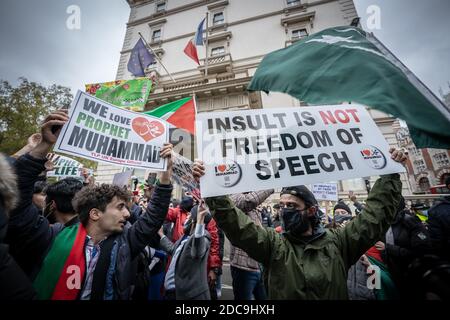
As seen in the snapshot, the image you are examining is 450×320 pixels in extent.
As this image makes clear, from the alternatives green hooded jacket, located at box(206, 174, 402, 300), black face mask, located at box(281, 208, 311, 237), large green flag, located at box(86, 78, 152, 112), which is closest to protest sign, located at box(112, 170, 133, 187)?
green hooded jacket, located at box(206, 174, 402, 300)

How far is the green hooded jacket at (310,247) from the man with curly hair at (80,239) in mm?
809

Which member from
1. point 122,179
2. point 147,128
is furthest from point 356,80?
point 122,179

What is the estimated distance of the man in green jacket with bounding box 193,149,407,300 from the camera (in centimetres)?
153

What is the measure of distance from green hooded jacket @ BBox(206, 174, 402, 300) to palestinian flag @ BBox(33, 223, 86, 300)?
1105 millimetres

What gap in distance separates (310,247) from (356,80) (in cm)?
132

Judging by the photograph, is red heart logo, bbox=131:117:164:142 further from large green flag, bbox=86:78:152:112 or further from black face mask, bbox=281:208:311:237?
large green flag, bbox=86:78:152:112

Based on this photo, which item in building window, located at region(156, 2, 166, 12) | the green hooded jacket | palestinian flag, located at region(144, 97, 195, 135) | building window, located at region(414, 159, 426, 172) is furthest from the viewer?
building window, located at region(414, 159, 426, 172)

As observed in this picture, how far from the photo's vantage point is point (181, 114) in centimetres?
325

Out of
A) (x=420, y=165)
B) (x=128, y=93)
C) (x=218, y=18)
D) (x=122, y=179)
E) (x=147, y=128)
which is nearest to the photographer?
(x=147, y=128)

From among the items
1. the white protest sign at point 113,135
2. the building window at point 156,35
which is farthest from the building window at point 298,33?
the white protest sign at point 113,135

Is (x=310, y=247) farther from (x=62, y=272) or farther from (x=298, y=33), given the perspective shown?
(x=298, y=33)

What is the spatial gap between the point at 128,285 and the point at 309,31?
20.0m
